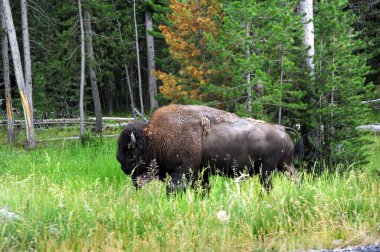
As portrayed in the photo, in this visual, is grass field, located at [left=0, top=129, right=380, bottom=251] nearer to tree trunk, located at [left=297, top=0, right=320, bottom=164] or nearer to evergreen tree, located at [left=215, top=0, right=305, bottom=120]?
tree trunk, located at [left=297, top=0, right=320, bottom=164]

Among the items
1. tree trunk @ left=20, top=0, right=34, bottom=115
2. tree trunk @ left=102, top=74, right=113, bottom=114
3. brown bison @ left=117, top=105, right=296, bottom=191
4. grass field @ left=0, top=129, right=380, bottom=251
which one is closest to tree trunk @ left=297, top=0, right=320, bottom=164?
brown bison @ left=117, top=105, right=296, bottom=191

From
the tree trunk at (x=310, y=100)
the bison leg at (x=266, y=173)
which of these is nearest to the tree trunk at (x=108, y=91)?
the tree trunk at (x=310, y=100)

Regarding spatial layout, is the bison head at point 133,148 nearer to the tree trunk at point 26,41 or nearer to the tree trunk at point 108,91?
the tree trunk at point 26,41

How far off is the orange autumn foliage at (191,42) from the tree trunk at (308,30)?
4.08 meters

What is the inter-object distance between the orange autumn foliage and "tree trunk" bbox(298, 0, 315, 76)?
13.4ft

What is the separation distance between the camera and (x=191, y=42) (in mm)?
16078

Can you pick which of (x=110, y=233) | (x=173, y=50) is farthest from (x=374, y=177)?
(x=173, y=50)

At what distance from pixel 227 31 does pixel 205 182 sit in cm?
504

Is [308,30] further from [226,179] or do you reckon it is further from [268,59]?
[226,179]

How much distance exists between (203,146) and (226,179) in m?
1.43

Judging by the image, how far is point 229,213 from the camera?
16.2 feet

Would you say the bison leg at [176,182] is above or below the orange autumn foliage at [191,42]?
below

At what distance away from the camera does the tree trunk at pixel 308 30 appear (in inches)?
420

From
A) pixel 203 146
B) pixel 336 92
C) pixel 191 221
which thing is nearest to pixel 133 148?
pixel 203 146
